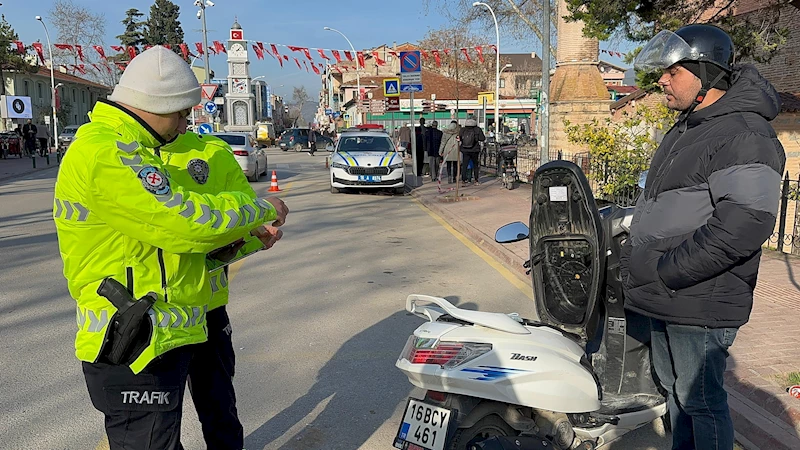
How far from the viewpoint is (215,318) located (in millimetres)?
2760

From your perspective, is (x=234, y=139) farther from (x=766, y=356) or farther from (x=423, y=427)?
(x=423, y=427)

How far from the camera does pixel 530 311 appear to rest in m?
5.95

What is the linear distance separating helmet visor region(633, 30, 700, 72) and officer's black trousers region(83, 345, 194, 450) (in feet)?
7.37

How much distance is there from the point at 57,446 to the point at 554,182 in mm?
3004

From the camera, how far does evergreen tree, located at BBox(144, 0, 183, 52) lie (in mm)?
68688

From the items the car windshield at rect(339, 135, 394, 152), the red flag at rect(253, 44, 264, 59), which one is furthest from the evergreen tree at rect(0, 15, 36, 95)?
the car windshield at rect(339, 135, 394, 152)

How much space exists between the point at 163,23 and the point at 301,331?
243ft

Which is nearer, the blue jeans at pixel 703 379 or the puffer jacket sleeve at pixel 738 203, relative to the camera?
the puffer jacket sleeve at pixel 738 203

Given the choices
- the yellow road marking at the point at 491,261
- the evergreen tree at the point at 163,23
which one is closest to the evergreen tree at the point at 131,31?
the evergreen tree at the point at 163,23

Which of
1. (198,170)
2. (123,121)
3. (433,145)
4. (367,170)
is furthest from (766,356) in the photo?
(433,145)

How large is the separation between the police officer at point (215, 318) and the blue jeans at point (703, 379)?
185 centimetres

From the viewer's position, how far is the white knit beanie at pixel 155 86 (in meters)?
2.13

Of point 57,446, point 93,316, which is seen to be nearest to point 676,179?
point 93,316

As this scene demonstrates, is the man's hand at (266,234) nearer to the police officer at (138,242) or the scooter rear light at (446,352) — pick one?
the police officer at (138,242)
